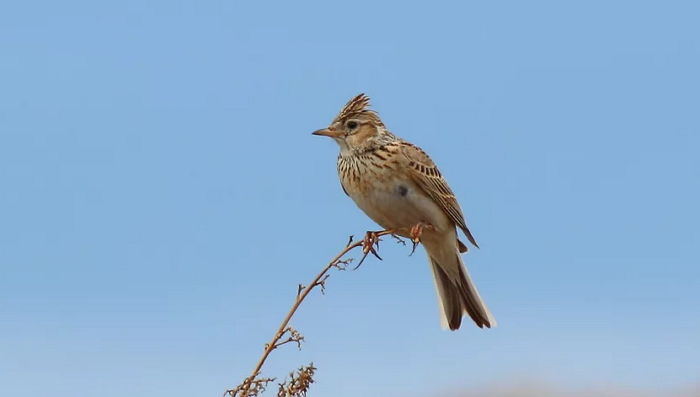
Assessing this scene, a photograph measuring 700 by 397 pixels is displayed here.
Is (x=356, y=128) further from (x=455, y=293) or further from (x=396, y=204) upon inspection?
(x=455, y=293)

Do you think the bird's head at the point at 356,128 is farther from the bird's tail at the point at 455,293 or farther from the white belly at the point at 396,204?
the bird's tail at the point at 455,293

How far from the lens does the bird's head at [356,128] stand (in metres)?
7.29

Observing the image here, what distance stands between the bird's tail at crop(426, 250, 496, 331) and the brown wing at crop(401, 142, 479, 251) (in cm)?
26

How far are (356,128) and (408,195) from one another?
27.4 inches

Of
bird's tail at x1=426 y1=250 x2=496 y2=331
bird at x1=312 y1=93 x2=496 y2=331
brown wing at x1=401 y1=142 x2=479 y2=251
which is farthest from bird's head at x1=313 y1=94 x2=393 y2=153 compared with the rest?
bird's tail at x1=426 y1=250 x2=496 y2=331

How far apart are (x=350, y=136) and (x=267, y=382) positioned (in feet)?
15.8

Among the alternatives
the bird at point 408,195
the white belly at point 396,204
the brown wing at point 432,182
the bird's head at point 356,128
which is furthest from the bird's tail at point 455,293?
the bird's head at point 356,128

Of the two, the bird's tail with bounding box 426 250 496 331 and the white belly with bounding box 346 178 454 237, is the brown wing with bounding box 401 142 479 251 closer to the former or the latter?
the white belly with bounding box 346 178 454 237

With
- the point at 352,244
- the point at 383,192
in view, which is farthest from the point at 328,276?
the point at 383,192

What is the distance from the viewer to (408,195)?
7.05 m

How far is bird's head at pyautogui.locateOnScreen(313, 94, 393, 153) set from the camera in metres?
7.29

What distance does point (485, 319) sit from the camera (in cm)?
739

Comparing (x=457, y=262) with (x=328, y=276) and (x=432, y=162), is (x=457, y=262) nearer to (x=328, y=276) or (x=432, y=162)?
(x=432, y=162)

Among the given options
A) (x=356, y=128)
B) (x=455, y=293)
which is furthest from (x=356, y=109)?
(x=455, y=293)
